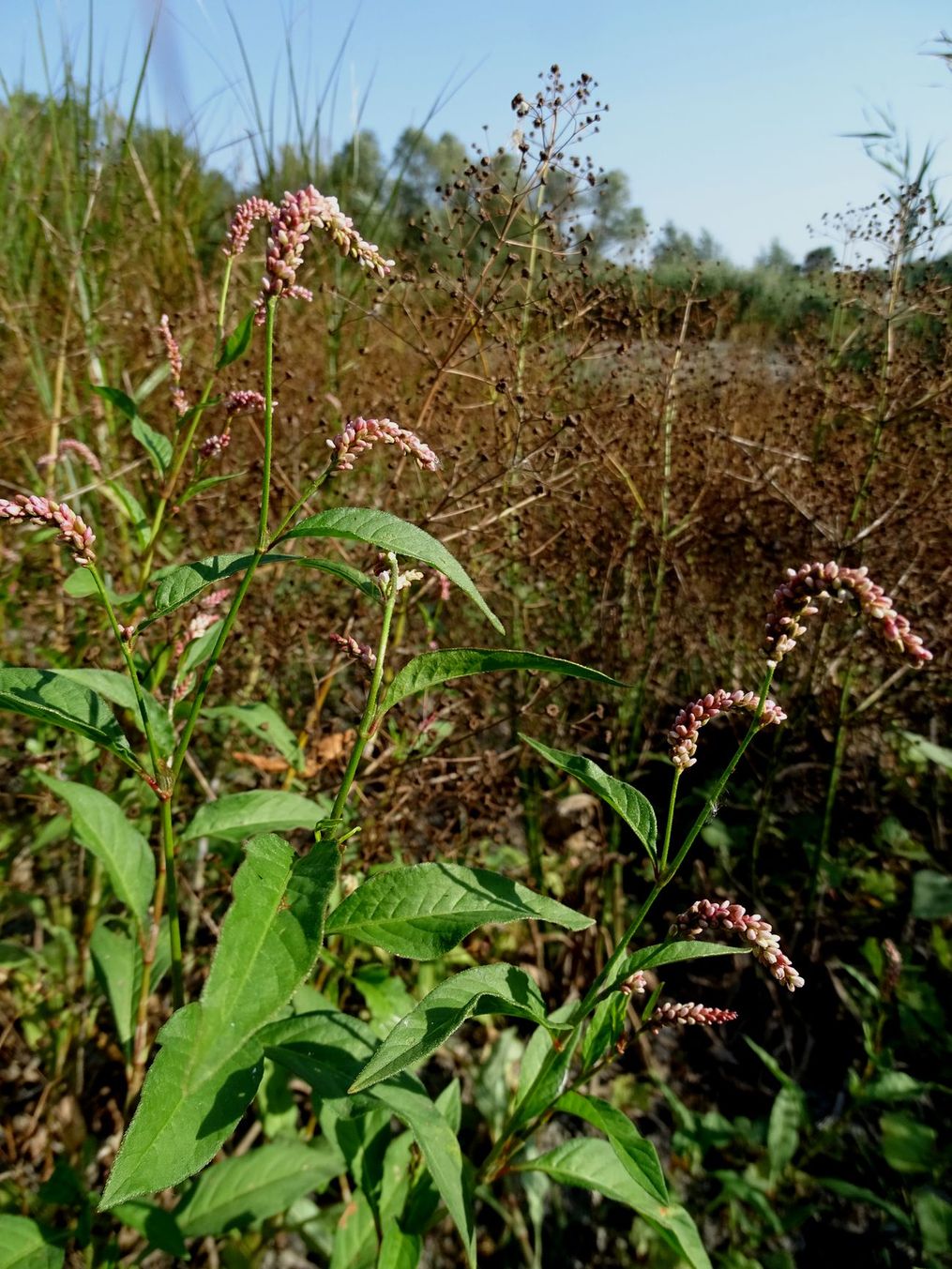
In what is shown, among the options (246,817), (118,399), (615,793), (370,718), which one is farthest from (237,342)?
(615,793)

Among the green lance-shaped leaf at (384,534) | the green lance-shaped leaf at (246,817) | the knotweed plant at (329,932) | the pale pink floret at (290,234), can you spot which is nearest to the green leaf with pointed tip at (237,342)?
the knotweed plant at (329,932)

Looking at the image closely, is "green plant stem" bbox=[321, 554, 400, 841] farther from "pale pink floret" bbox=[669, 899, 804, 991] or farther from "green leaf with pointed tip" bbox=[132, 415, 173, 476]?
"green leaf with pointed tip" bbox=[132, 415, 173, 476]

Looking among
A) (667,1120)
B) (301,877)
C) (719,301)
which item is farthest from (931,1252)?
(719,301)

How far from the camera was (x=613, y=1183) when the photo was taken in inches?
47.7

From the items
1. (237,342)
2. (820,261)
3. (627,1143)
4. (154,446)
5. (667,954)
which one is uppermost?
(820,261)

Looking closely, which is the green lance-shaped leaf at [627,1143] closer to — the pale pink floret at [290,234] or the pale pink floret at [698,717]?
the pale pink floret at [698,717]

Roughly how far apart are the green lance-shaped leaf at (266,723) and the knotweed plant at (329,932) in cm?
2

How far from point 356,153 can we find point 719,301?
1.63 metres

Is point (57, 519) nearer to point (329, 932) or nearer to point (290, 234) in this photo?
point (290, 234)

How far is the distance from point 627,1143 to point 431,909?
0.41 m

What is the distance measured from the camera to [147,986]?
1276 millimetres

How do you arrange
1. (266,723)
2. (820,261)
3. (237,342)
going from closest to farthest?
(237,342)
(266,723)
(820,261)

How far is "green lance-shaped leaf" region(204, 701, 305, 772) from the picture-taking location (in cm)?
148

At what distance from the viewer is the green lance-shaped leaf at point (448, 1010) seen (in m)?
0.75
